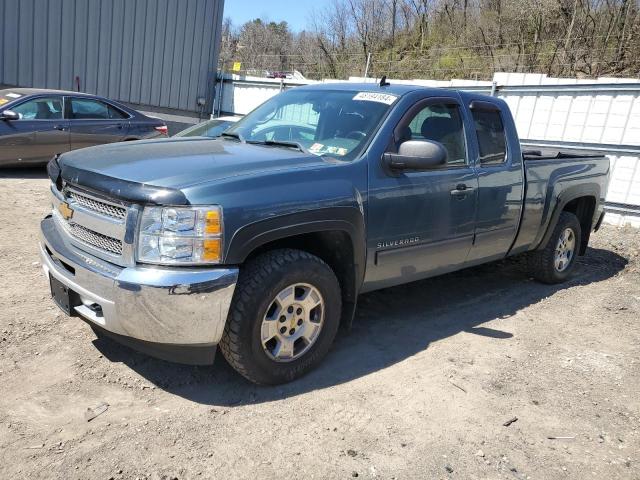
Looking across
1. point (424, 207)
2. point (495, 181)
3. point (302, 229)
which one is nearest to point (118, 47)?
point (495, 181)

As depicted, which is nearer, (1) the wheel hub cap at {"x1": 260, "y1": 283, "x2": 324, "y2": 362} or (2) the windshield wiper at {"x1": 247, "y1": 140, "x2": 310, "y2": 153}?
(1) the wheel hub cap at {"x1": 260, "y1": 283, "x2": 324, "y2": 362}

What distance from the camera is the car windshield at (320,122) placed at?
377 cm

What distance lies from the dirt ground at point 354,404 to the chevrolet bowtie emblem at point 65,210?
3.00 ft

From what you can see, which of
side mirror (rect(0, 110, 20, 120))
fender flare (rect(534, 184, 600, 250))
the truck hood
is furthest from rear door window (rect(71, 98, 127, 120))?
fender flare (rect(534, 184, 600, 250))

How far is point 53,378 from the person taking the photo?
332 cm

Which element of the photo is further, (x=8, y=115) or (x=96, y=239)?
(x=8, y=115)

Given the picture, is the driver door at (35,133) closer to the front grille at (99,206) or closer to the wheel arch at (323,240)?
the front grille at (99,206)

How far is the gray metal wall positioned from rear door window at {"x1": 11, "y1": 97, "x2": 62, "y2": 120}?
5.44 m

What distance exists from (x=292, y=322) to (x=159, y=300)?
0.88m

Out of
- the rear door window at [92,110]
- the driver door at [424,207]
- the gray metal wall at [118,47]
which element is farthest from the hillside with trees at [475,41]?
the driver door at [424,207]

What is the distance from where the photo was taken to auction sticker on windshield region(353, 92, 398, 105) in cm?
398

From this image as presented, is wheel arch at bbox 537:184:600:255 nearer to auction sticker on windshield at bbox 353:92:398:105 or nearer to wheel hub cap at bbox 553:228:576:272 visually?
wheel hub cap at bbox 553:228:576:272

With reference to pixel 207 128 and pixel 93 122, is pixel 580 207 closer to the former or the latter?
pixel 207 128

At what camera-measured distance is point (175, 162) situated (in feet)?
10.6
